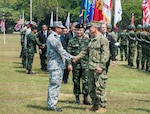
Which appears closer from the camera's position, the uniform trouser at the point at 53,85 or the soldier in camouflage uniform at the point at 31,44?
the uniform trouser at the point at 53,85

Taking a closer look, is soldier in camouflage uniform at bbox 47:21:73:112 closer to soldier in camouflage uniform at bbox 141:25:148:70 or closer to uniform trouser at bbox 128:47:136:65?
soldier in camouflage uniform at bbox 141:25:148:70

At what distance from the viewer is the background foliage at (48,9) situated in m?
68.6

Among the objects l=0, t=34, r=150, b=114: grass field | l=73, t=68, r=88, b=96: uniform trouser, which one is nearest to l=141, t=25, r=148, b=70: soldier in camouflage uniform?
l=0, t=34, r=150, b=114: grass field

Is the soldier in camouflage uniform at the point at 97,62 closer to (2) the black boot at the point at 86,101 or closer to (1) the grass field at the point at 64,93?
(1) the grass field at the point at 64,93

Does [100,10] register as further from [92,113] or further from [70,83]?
[92,113]

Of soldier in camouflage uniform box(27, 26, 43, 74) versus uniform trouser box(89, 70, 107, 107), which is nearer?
uniform trouser box(89, 70, 107, 107)

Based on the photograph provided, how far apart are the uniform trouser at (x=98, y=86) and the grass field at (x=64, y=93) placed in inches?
14.5

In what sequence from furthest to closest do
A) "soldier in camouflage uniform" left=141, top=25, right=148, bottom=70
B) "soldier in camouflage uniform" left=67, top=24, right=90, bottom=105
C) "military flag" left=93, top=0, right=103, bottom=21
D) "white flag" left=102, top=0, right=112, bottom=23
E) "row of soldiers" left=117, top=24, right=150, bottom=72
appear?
"row of soldiers" left=117, top=24, right=150, bottom=72 → "soldier in camouflage uniform" left=141, top=25, right=148, bottom=70 → "military flag" left=93, top=0, right=103, bottom=21 → "white flag" left=102, top=0, right=112, bottom=23 → "soldier in camouflage uniform" left=67, top=24, right=90, bottom=105

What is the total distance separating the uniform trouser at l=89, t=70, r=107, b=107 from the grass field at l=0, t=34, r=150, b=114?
0.37 m

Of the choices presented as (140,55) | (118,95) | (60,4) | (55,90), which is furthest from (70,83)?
(60,4)

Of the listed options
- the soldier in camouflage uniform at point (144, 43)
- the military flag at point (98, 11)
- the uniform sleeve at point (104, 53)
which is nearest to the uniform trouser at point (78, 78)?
the uniform sleeve at point (104, 53)

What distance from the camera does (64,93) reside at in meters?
12.2

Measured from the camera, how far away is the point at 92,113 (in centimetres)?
920

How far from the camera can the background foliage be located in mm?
68562
